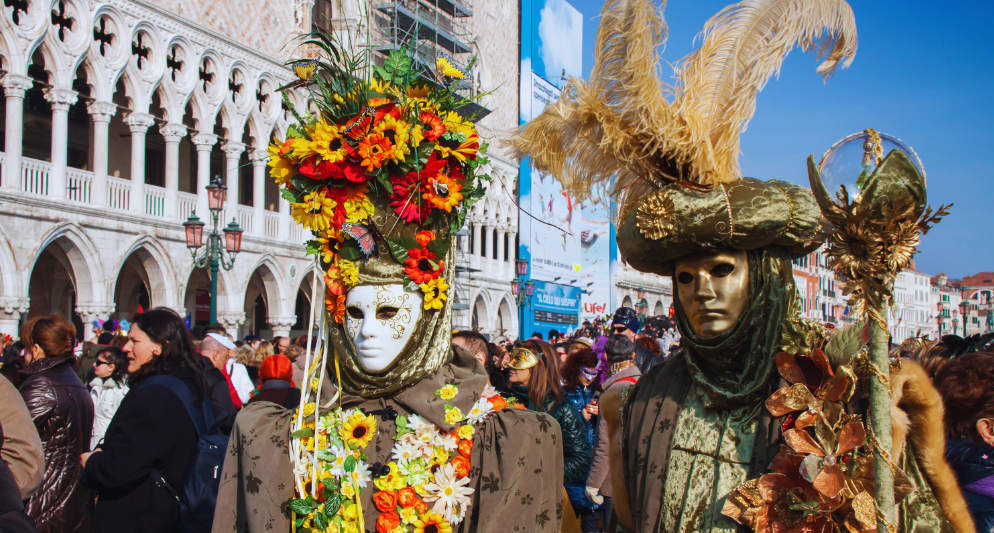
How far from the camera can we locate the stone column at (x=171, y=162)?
13742mm

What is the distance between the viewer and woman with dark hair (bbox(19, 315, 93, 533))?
126 inches

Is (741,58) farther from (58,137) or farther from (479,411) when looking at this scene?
(58,137)

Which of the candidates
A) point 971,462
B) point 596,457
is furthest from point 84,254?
point 971,462

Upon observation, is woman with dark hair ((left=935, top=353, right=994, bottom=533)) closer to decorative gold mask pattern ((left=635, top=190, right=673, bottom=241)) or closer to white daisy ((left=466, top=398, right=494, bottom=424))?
decorative gold mask pattern ((left=635, top=190, right=673, bottom=241))

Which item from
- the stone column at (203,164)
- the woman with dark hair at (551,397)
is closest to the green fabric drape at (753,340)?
the woman with dark hair at (551,397)

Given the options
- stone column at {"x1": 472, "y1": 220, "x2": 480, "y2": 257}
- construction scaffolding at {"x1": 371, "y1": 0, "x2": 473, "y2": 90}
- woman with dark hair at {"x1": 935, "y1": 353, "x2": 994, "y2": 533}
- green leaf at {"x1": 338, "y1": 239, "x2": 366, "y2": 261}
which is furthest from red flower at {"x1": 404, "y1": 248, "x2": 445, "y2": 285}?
stone column at {"x1": 472, "y1": 220, "x2": 480, "y2": 257}

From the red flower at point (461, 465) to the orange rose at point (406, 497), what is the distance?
132 mm

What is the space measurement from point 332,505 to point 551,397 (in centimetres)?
211

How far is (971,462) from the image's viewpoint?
6.39 ft

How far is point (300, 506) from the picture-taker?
6.65 feet

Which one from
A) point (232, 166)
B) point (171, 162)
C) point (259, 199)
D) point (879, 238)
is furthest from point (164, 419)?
point (259, 199)

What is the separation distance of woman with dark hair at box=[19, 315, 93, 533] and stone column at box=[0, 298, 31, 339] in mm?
9021

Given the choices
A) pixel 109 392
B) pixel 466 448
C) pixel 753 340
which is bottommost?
pixel 109 392

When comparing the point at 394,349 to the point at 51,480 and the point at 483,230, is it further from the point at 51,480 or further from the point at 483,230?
the point at 483,230
